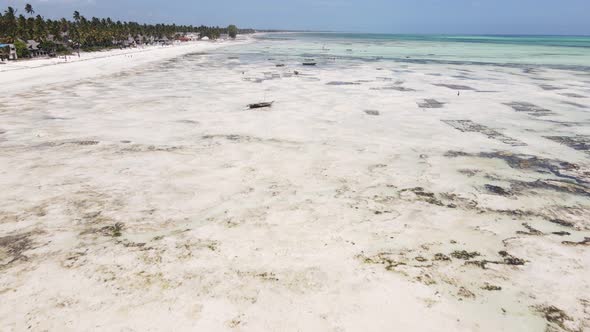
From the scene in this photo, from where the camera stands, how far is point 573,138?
56.0 feet

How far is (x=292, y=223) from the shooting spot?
31.2 ft

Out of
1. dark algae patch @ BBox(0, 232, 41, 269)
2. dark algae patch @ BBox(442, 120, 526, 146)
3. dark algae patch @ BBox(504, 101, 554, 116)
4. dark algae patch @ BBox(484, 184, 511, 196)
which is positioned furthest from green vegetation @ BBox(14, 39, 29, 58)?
dark algae patch @ BBox(484, 184, 511, 196)

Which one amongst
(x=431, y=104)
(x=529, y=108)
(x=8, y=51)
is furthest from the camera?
(x=8, y=51)

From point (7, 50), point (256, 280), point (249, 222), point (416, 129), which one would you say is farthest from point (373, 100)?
point (7, 50)

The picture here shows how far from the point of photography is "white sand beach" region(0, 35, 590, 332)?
6.59 meters

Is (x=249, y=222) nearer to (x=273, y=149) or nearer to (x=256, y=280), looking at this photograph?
(x=256, y=280)

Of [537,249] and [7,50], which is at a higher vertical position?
[7,50]

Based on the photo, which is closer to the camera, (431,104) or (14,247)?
(14,247)

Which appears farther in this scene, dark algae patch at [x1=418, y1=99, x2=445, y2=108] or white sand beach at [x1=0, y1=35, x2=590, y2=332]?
dark algae patch at [x1=418, y1=99, x2=445, y2=108]

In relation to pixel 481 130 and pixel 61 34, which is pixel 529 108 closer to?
pixel 481 130

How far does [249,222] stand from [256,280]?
7.68 ft

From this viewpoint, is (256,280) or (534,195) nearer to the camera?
(256,280)

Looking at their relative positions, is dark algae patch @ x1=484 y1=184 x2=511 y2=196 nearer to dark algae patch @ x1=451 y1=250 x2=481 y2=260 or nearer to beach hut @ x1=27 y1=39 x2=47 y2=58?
dark algae patch @ x1=451 y1=250 x2=481 y2=260

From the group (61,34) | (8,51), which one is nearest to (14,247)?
(8,51)
